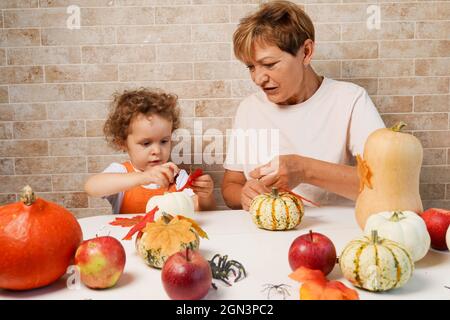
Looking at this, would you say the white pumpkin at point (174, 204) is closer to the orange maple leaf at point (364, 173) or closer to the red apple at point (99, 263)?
the red apple at point (99, 263)

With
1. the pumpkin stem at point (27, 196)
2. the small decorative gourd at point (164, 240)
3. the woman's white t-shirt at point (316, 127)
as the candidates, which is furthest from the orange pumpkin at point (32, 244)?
the woman's white t-shirt at point (316, 127)

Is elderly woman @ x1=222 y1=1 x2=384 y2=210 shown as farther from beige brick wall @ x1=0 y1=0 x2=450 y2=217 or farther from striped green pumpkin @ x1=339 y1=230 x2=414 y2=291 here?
striped green pumpkin @ x1=339 y1=230 x2=414 y2=291

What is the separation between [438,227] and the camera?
40.4 inches

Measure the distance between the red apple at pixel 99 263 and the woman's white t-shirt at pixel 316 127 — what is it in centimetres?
103

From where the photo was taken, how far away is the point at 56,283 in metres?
0.89

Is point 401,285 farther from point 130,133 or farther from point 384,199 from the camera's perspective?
point 130,133

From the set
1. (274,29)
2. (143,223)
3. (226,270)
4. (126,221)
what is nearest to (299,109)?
(274,29)

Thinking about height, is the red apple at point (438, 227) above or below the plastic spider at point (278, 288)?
above

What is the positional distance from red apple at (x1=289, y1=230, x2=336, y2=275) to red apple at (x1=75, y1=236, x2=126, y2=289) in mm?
308

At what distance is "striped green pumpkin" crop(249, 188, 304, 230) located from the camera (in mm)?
1177

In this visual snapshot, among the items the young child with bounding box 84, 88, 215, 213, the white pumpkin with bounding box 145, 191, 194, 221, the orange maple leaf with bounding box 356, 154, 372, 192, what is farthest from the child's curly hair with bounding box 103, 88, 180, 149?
the orange maple leaf with bounding box 356, 154, 372, 192

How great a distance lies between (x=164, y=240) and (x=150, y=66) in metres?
1.15

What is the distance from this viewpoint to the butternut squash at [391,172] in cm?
112
